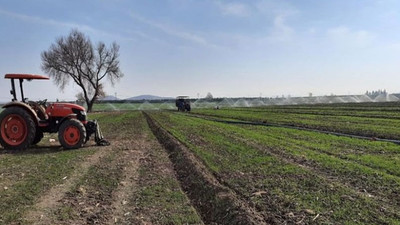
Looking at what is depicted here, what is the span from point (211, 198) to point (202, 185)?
2.72 ft

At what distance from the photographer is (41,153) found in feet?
39.3

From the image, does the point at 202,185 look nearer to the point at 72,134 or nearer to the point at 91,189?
the point at 91,189

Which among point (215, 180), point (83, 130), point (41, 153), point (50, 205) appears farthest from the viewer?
point (83, 130)

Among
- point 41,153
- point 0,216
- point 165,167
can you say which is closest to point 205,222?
point 0,216

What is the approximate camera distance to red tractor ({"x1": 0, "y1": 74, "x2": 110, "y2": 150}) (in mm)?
12531

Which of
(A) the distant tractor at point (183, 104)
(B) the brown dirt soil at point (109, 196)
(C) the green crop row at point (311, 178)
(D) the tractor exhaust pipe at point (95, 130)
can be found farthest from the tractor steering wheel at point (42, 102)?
(A) the distant tractor at point (183, 104)

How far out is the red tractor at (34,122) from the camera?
1253 cm

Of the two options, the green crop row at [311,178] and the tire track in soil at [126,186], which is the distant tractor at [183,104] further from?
the tire track in soil at [126,186]

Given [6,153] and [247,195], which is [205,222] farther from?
[6,153]

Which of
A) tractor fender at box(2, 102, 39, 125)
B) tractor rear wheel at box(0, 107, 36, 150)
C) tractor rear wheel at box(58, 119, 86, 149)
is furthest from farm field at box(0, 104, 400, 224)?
tractor fender at box(2, 102, 39, 125)

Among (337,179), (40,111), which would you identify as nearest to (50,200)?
(337,179)

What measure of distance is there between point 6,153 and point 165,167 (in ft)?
19.5

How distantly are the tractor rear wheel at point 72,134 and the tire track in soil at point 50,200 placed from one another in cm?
318

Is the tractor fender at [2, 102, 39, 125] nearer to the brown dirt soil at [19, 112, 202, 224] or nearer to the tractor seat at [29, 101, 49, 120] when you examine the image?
the tractor seat at [29, 101, 49, 120]
